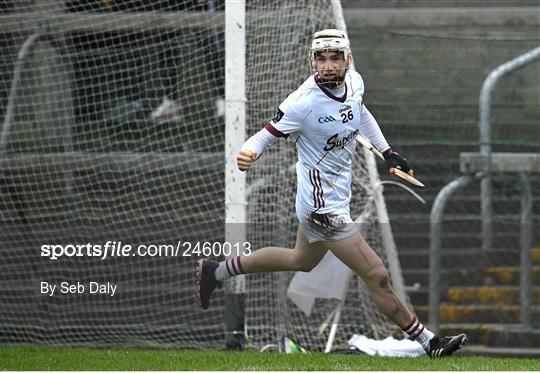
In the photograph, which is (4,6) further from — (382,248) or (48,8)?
(382,248)

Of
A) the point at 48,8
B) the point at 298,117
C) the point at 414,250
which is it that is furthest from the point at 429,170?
the point at 298,117

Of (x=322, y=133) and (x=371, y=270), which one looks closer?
(x=322, y=133)

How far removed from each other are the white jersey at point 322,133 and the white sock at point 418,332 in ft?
2.67

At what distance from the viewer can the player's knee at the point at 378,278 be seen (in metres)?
7.54

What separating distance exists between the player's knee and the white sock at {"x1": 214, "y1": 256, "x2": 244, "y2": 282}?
89 cm

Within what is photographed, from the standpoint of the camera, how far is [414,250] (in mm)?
11320

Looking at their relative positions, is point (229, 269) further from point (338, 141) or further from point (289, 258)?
point (338, 141)

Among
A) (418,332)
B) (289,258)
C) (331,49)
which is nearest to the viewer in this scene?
(331,49)

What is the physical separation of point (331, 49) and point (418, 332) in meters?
1.72

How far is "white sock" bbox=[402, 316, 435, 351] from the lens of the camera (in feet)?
25.2

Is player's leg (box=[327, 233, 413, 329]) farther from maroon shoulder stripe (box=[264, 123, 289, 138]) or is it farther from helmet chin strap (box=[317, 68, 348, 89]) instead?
helmet chin strap (box=[317, 68, 348, 89])

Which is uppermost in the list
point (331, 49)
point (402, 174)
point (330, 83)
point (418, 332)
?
point (331, 49)

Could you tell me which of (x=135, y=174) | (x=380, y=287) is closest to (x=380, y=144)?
(x=380, y=287)

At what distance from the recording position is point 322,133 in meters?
7.39
